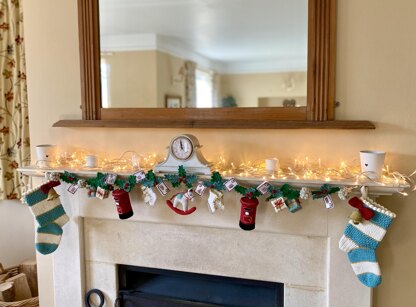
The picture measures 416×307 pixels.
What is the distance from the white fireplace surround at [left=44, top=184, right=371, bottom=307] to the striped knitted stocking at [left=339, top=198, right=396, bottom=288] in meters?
0.08

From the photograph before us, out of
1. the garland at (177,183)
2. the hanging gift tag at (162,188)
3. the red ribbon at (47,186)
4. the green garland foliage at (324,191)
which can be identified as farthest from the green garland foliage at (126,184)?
the green garland foliage at (324,191)

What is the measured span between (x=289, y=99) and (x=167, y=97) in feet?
1.90

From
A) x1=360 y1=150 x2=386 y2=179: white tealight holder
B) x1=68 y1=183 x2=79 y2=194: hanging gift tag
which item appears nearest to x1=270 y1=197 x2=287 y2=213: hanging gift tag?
→ x1=360 y1=150 x2=386 y2=179: white tealight holder

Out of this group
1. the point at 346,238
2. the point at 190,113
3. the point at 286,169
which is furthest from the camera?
the point at 190,113

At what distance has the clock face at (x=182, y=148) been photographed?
171 cm

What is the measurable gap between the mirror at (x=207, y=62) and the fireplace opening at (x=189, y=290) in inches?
29.1

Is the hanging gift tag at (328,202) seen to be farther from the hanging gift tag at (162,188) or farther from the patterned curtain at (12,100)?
the patterned curtain at (12,100)

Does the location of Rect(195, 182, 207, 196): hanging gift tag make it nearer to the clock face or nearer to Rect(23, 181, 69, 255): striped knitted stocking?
the clock face

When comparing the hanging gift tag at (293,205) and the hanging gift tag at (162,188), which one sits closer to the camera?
the hanging gift tag at (293,205)

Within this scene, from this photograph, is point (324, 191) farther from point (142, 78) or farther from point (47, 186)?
point (47, 186)

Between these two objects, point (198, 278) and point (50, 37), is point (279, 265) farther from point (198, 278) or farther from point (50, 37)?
point (50, 37)

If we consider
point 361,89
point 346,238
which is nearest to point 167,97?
point 361,89

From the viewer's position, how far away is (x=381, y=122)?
1614 mm

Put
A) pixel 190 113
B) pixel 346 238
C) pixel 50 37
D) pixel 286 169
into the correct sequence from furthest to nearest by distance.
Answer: pixel 50 37, pixel 190 113, pixel 286 169, pixel 346 238
